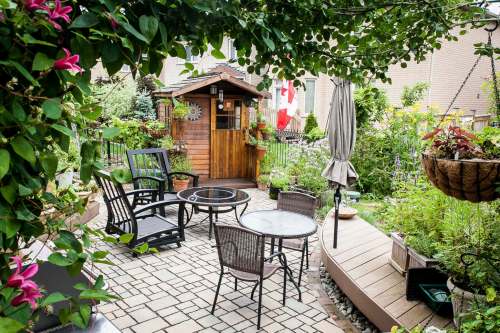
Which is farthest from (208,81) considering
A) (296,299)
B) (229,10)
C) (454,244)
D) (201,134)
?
(229,10)

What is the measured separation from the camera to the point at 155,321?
12.6 feet

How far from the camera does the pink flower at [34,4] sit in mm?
865

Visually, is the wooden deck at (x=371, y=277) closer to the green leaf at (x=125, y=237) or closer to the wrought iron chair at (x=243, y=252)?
the wrought iron chair at (x=243, y=252)

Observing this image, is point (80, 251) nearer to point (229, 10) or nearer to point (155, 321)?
point (229, 10)

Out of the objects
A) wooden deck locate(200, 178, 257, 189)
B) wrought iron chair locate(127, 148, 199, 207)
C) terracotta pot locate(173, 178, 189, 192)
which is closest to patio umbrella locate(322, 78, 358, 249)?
wrought iron chair locate(127, 148, 199, 207)

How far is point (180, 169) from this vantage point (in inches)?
351

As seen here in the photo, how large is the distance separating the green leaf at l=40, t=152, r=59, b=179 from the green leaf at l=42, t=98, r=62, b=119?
0.12 meters

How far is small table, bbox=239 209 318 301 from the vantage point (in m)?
4.38

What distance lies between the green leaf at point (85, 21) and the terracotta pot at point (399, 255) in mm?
3788

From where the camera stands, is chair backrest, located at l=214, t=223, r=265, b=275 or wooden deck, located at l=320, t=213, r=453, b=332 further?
chair backrest, located at l=214, t=223, r=265, b=275

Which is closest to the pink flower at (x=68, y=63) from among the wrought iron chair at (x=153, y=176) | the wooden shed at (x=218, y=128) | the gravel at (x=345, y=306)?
the gravel at (x=345, y=306)

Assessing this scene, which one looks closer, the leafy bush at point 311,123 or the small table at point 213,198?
the small table at point 213,198

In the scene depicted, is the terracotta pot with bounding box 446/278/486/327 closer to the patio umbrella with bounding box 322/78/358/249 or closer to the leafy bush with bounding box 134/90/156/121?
the patio umbrella with bounding box 322/78/358/249

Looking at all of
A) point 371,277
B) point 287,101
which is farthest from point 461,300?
point 287,101
